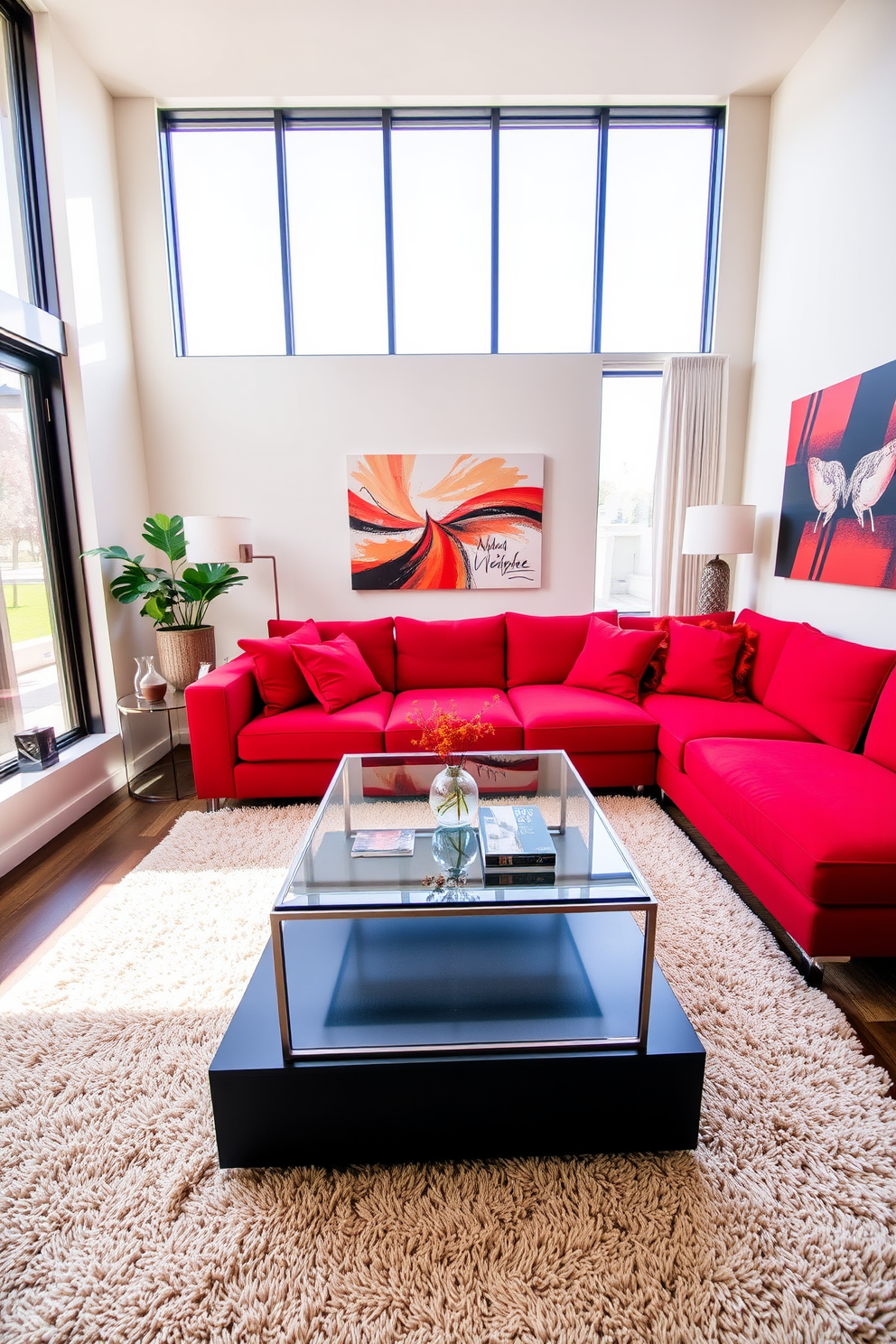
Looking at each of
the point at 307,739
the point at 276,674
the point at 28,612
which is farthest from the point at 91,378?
the point at 307,739

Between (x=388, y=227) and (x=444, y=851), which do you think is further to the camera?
(x=388, y=227)

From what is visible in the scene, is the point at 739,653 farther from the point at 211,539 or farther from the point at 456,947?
the point at 211,539

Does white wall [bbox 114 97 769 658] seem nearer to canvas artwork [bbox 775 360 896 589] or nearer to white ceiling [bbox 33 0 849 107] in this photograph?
white ceiling [bbox 33 0 849 107]

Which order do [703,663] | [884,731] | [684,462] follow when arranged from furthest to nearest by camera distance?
[684,462] < [703,663] < [884,731]

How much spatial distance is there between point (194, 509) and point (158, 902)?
284 cm

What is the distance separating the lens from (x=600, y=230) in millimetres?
4242

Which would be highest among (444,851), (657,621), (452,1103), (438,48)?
(438,48)

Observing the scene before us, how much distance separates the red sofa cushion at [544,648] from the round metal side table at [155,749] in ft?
6.30

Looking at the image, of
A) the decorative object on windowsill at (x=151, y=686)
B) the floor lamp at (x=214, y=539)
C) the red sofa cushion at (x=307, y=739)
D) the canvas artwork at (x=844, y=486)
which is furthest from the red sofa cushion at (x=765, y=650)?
the decorative object on windowsill at (x=151, y=686)

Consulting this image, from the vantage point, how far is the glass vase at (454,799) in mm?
1977

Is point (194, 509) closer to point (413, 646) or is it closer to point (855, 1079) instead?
point (413, 646)

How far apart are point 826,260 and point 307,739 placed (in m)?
3.70

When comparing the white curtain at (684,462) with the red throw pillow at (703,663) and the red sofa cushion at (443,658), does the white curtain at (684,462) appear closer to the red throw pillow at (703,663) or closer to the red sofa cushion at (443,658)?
the red throw pillow at (703,663)
